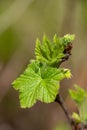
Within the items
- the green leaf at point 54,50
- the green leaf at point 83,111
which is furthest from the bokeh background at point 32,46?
the green leaf at point 54,50

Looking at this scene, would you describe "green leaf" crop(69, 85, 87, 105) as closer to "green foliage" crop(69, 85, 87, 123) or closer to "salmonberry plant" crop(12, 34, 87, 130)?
"green foliage" crop(69, 85, 87, 123)

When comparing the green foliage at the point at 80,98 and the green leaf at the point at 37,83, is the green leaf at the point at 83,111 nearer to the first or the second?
the green foliage at the point at 80,98

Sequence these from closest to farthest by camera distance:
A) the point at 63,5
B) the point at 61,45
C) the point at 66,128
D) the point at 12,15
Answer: the point at 61,45 < the point at 66,128 < the point at 12,15 < the point at 63,5

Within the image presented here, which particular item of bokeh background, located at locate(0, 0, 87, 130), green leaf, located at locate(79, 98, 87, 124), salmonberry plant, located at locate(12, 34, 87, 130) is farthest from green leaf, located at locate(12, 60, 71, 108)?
bokeh background, located at locate(0, 0, 87, 130)

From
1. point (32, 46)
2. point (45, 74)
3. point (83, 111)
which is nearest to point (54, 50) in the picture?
point (45, 74)

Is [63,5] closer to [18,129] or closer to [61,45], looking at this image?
[18,129]

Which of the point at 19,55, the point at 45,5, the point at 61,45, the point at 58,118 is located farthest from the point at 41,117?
the point at 61,45

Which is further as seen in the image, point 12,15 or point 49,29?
point 49,29
